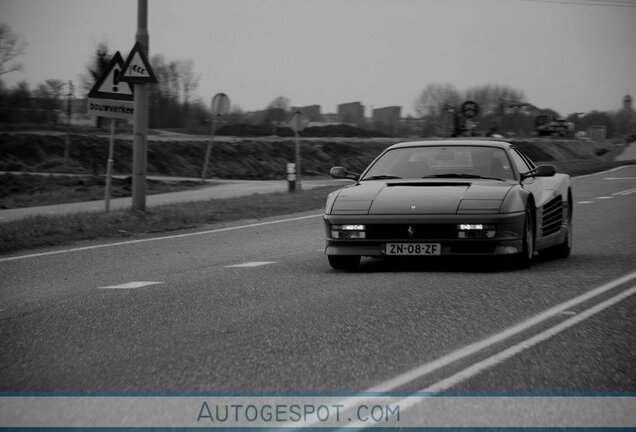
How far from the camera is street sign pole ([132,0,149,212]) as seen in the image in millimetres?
18656

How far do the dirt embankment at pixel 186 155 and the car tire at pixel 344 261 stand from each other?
30.1 m

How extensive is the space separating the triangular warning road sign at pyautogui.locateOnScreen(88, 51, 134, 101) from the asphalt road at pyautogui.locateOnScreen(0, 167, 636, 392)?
630 centimetres

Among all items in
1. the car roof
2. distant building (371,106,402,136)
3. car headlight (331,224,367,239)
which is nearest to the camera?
car headlight (331,224,367,239)

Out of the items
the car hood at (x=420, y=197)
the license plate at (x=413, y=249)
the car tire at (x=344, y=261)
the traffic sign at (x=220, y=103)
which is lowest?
the car tire at (x=344, y=261)

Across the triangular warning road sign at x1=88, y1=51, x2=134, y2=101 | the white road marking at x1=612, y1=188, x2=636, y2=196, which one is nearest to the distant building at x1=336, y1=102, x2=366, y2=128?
the white road marking at x1=612, y1=188, x2=636, y2=196

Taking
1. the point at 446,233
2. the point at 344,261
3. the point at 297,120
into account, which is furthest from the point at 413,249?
the point at 297,120

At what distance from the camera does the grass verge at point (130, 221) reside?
15547 millimetres

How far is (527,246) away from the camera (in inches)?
424

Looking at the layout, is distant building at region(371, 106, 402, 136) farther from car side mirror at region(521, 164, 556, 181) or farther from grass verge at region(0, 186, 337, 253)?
car side mirror at region(521, 164, 556, 181)

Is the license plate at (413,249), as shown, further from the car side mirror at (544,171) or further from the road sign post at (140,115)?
the road sign post at (140,115)

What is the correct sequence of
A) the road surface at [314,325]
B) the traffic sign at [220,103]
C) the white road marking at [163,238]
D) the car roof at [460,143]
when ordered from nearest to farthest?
1. the road surface at [314,325]
2. the car roof at [460,143]
3. the white road marking at [163,238]
4. the traffic sign at [220,103]

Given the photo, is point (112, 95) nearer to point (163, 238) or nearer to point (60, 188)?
point (163, 238)

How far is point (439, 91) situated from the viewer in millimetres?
170375

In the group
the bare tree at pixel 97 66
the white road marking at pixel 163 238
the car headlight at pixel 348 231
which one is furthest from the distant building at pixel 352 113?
the car headlight at pixel 348 231
